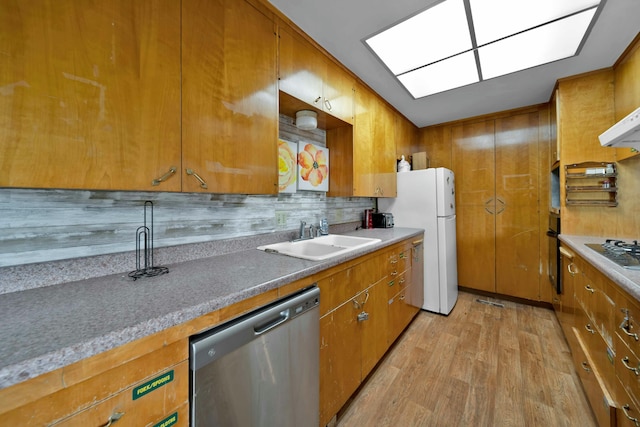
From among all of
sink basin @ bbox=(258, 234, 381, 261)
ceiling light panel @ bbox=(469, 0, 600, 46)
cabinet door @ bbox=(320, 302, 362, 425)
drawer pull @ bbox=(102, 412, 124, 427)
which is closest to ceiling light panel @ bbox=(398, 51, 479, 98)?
ceiling light panel @ bbox=(469, 0, 600, 46)

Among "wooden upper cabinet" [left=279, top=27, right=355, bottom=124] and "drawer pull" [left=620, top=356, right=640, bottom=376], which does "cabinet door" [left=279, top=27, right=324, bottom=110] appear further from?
"drawer pull" [left=620, top=356, right=640, bottom=376]

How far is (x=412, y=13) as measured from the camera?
1.46m

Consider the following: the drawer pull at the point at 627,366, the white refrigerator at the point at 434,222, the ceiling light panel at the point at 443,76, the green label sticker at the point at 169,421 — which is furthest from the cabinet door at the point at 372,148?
the green label sticker at the point at 169,421

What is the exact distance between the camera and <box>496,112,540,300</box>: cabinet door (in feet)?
9.64

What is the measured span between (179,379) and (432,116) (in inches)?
142

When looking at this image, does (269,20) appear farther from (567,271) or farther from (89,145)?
(567,271)

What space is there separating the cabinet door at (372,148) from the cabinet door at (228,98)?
3.25 feet

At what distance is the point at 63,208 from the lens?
3.12 ft

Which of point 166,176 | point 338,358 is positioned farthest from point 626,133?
point 166,176

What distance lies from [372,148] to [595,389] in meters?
2.16

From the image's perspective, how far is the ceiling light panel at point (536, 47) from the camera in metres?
1.55

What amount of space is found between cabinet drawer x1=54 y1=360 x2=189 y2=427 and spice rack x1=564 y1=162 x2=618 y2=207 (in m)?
3.12

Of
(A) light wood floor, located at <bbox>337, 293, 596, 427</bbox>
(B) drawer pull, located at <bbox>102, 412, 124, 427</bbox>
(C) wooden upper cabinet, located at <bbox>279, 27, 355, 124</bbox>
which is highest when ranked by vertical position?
(C) wooden upper cabinet, located at <bbox>279, 27, 355, 124</bbox>

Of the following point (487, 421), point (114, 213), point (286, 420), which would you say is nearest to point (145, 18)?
point (114, 213)
